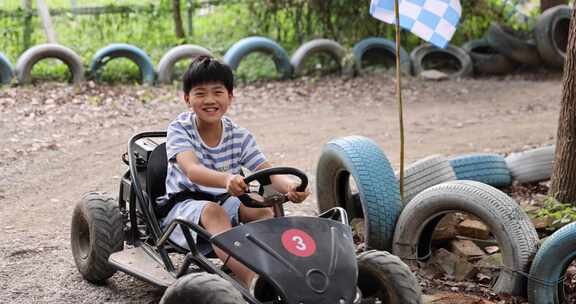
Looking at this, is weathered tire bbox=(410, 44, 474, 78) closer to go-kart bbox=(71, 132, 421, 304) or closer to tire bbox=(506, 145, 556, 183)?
tire bbox=(506, 145, 556, 183)

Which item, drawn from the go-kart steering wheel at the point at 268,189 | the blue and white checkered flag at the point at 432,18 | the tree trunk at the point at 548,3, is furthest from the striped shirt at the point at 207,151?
the tree trunk at the point at 548,3

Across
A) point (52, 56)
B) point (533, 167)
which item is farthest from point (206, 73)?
point (52, 56)

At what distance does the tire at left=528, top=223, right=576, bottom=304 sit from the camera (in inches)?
166

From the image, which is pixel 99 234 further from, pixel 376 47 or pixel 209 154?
pixel 376 47

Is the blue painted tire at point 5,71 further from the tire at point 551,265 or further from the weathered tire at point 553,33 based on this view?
the tire at point 551,265

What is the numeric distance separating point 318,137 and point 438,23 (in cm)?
338

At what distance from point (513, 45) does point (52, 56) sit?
637cm

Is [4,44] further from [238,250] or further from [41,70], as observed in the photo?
[238,250]

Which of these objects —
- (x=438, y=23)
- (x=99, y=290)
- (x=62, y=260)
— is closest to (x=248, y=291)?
(x=99, y=290)

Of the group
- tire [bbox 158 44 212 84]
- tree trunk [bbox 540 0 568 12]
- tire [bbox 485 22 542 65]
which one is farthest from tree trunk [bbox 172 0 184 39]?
tree trunk [bbox 540 0 568 12]

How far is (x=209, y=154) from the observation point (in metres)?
4.18

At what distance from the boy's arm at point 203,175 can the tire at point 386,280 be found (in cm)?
64

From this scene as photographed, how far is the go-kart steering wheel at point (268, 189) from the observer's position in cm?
356

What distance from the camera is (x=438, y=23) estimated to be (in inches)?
210
